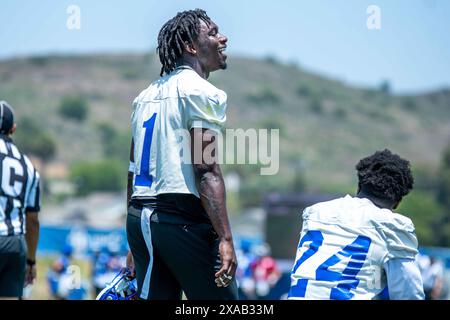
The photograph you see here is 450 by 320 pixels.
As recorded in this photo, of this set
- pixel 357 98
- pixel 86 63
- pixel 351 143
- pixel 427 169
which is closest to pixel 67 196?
pixel 427 169

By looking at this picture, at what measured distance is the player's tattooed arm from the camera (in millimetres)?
4426

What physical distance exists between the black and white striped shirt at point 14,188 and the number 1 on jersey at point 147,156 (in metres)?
1.97

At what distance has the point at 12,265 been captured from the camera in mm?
6449

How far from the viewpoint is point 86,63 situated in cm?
9644

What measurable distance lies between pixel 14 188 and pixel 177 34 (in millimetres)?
2136

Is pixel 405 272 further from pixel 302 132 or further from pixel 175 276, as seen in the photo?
pixel 302 132

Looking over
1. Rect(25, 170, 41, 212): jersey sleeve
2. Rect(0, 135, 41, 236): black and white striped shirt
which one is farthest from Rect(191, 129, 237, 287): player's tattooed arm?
Rect(25, 170, 41, 212): jersey sleeve

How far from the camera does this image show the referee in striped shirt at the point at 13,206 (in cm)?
636

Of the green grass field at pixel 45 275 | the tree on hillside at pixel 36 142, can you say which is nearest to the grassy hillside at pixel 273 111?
the tree on hillside at pixel 36 142

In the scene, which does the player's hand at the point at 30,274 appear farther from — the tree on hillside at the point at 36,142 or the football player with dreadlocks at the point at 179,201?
the tree on hillside at the point at 36,142

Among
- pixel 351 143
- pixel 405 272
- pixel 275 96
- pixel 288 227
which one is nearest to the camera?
pixel 405 272

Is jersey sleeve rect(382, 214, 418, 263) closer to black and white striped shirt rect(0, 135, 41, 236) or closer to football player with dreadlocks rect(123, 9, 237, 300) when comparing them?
football player with dreadlocks rect(123, 9, 237, 300)

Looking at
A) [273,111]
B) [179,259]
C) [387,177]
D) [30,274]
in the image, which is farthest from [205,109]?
[273,111]
